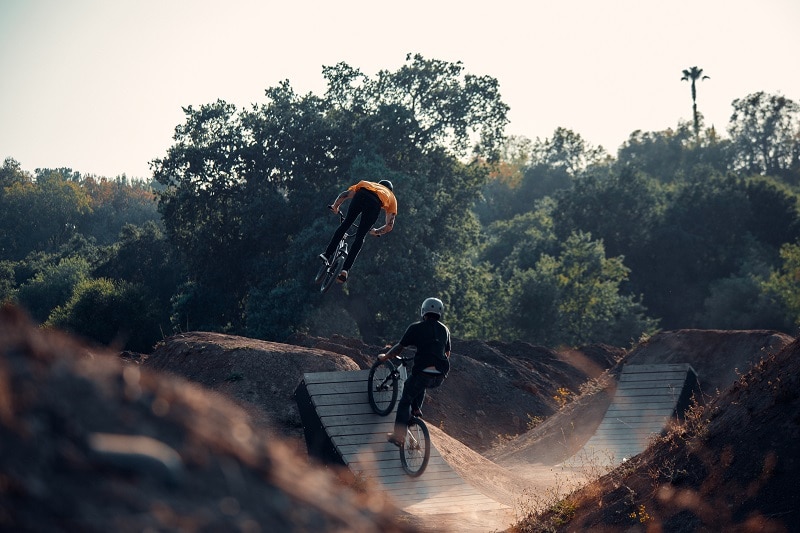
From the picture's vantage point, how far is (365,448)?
489 inches

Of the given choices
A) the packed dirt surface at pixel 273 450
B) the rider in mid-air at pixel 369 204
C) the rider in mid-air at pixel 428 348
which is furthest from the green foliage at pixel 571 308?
the rider in mid-air at pixel 428 348

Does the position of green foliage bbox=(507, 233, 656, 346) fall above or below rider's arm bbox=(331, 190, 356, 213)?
below

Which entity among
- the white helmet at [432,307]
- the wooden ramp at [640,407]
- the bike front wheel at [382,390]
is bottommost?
the wooden ramp at [640,407]

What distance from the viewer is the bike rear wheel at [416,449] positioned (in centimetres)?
1169

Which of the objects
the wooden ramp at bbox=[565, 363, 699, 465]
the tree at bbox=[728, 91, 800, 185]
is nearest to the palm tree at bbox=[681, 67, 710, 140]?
the tree at bbox=[728, 91, 800, 185]

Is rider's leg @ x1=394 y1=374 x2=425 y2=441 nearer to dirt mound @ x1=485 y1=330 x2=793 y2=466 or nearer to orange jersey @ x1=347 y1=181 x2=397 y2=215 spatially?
orange jersey @ x1=347 y1=181 x2=397 y2=215

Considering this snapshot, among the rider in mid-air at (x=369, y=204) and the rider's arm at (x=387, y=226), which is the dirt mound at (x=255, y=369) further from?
the rider's arm at (x=387, y=226)

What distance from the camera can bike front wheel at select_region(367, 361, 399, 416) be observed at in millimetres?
13180

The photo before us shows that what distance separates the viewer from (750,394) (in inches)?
364

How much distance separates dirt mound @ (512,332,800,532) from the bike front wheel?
12.9 feet

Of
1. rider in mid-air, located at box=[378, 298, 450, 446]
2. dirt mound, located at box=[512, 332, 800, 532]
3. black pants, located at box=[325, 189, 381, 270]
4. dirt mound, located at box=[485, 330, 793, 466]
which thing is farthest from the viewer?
dirt mound, located at box=[485, 330, 793, 466]

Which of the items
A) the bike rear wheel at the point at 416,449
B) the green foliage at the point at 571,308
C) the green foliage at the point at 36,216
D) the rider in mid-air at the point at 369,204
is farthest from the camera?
the green foliage at the point at 36,216

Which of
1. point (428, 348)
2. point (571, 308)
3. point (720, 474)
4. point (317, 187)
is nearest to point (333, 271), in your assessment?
point (428, 348)

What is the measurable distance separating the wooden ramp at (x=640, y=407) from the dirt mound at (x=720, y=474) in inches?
287
